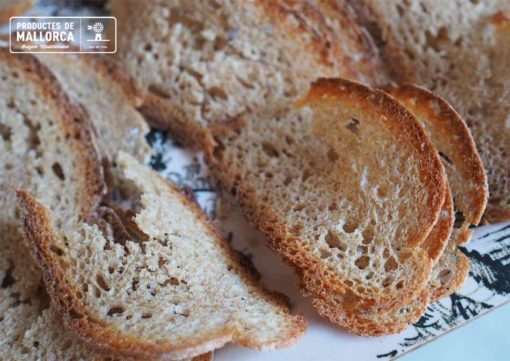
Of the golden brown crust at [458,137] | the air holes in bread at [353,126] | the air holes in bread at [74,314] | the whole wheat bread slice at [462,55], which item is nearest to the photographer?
the air holes in bread at [74,314]

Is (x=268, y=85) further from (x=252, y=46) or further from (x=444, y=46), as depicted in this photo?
(x=444, y=46)

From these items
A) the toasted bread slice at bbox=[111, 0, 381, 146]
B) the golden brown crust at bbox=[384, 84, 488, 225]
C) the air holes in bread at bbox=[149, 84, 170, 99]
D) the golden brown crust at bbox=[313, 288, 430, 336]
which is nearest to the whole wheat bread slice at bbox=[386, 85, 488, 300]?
the golden brown crust at bbox=[384, 84, 488, 225]

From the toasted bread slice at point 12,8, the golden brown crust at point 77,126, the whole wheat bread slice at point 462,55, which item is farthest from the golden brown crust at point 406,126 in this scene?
the toasted bread slice at point 12,8

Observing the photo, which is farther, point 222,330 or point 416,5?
point 416,5

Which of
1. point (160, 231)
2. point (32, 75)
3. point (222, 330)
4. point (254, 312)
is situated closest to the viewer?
point (222, 330)

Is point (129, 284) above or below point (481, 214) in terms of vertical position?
below

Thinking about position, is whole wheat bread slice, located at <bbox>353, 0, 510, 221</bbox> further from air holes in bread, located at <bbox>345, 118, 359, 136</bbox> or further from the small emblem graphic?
the small emblem graphic

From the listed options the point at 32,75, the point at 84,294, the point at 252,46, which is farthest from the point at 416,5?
the point at 84,294

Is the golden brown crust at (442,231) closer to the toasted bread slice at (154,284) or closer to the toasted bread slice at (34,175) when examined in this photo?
the toasted bread slice at (154,284)
